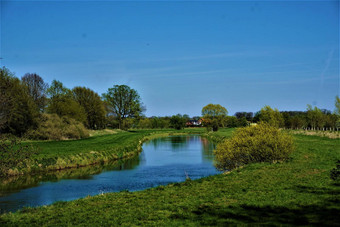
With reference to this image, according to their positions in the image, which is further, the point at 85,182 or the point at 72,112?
the point at 72,112

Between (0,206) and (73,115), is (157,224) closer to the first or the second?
(0,206)

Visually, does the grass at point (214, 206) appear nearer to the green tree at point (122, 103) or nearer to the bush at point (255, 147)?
the bush at point (255, 147)

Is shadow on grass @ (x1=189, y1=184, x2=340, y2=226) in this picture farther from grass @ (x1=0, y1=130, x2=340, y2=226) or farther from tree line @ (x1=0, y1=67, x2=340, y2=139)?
tree line @ (x1=0, y1=67, x2=340, y2=139)

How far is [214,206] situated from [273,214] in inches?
95.8

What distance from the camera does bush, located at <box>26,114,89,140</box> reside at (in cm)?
5709

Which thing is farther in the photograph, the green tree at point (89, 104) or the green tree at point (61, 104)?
the green tree at point (89, 104)

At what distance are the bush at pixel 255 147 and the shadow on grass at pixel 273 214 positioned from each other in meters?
11.9

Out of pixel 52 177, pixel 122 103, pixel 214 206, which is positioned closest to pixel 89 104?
pixel 122 103

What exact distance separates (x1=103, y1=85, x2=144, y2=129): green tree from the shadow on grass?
103m

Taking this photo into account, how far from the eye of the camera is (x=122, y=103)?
11438 centimetres

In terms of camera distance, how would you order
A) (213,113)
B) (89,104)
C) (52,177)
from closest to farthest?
(52,177) → (89,104) → (213,113)

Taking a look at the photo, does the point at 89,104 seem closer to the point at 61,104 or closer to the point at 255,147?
the point at 61,104

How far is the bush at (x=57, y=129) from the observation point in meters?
57.1

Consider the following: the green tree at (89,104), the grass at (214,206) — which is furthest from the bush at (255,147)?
the green tree at (89,104)
